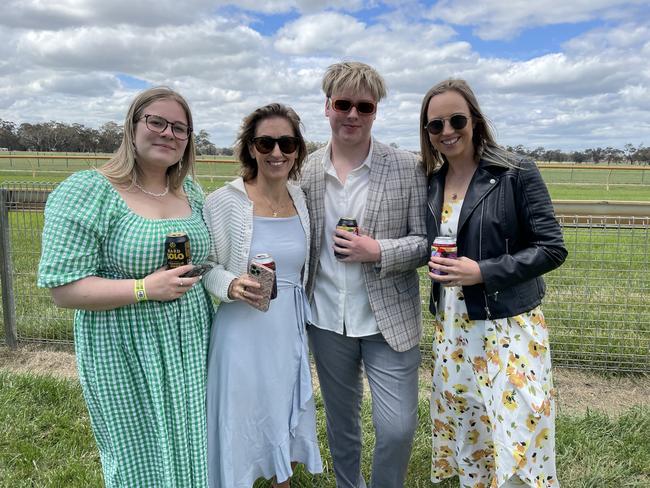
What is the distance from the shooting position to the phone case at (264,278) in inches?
94.0

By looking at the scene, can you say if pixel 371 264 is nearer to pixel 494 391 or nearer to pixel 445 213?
pixel 445 213

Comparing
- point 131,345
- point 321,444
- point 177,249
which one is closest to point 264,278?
point 177,249

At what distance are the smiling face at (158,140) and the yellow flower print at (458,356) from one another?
1.72m

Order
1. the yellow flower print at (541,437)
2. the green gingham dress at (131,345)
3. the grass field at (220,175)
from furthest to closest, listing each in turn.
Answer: the grass field at (220,175), the yellow flower print at (541,437), the green gingham dress at (131,345)

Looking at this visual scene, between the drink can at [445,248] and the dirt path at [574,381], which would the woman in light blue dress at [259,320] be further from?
the dirt path at [574,381]

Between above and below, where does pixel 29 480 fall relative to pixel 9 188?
below

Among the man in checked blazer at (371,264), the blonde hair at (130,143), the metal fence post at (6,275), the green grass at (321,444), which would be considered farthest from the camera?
the metal fence post at (6,275)

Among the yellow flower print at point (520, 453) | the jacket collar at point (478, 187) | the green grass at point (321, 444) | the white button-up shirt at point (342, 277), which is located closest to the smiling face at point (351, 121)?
the white button-up shirt at point (342, 277)

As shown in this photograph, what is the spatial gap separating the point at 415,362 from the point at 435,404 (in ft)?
0.93

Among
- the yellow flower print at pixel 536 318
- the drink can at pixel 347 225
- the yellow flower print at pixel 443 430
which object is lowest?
the yellow flower print at pixel 443 430

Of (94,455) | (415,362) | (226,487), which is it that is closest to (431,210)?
(415,362)

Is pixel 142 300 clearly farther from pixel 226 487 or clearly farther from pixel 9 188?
pixel 9 188

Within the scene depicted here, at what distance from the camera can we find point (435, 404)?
2.88 metres

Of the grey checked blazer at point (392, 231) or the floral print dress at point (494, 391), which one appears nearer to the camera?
the floral print dress at point (494, 391)
